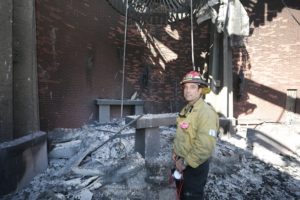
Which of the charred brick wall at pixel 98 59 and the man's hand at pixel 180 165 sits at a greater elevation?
the charred brick wall at pixel 98 59

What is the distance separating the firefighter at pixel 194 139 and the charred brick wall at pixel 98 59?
4.63 m

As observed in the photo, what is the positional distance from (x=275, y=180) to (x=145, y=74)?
5884 mm

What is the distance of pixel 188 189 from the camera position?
10.2 ft

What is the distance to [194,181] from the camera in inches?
121

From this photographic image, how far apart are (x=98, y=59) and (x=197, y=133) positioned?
6430 millimetres

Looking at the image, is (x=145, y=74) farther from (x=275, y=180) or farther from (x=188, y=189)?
(x=188, y=189)

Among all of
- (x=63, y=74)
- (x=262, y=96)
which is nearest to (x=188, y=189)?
(x=63, y=74)

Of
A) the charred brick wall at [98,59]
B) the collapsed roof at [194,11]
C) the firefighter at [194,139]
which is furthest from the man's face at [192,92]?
the collapsed roof at [194,11]

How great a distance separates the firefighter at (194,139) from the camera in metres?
2.89

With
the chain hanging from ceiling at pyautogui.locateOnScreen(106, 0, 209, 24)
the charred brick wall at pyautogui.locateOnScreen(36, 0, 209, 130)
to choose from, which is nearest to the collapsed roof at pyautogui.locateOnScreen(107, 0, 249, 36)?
the chain hanging from ceiling at pyautogui.locateOnScreen(106, 0, 209, 24)

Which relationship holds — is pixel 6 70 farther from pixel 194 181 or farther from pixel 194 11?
pixel 194 11

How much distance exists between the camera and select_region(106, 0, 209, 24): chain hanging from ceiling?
8406mm

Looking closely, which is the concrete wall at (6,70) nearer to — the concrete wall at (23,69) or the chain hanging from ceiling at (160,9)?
the concrete wall at (23,69)

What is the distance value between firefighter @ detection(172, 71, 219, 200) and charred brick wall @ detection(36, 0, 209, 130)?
463 cm
